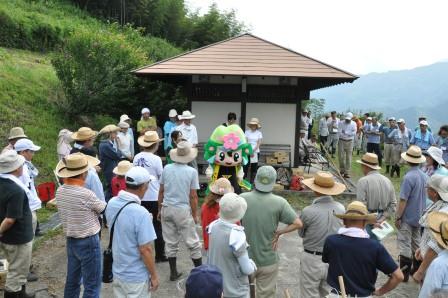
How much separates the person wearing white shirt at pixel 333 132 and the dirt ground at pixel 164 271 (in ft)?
28.0

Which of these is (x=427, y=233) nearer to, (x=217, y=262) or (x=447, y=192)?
(x=447, y=192)

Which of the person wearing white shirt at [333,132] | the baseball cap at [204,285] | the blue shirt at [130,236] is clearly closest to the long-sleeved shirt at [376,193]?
the blue shirt at [130,236]

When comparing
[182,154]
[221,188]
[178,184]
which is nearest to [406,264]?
[221,188]

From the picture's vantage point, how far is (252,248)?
4137 mm

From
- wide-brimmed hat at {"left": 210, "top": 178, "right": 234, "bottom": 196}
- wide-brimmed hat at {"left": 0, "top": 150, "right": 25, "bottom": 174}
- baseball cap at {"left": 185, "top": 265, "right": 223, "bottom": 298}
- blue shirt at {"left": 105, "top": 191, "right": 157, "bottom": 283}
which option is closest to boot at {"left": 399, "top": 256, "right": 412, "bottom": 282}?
wide-brimmed hat at {"left": 210, "top": 178, "right": 234, "bottom": 196}

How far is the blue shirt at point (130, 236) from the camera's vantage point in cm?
353

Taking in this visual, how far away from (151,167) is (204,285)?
3819mm

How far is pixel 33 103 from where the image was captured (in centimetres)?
1266

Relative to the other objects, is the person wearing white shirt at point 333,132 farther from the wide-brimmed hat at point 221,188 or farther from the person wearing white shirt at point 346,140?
the wide-brimmed hat at point 221,188

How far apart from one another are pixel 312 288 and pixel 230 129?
10.7ft

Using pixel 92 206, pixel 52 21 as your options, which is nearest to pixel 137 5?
pixel 52 21

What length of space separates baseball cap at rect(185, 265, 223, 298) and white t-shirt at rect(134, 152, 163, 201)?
3.67 metres

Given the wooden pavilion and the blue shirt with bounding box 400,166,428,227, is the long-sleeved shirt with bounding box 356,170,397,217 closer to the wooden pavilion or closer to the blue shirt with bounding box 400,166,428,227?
the blue shirt with bounding box 400,166,428,227

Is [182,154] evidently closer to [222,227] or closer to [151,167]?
[151,167]
